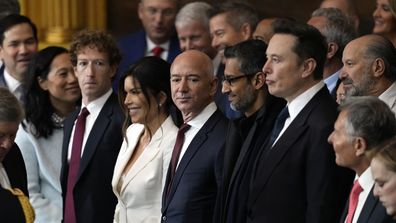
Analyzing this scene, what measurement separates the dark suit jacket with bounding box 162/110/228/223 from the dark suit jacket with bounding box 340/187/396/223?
1247mm

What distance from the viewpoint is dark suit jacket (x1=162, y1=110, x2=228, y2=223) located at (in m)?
7.39

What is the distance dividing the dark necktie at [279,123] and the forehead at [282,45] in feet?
0.97

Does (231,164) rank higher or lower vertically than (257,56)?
lower

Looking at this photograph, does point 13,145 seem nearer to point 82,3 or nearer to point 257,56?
point 257,56

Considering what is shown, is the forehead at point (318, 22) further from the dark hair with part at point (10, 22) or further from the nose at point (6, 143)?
the nose at point (6, 143)

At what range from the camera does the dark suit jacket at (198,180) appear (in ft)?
24.2

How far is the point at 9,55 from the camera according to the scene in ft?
30.8

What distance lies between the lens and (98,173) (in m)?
8.23

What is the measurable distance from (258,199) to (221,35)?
2.56m

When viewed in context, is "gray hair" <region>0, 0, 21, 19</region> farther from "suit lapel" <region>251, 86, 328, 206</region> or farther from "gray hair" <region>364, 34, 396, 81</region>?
"suit lapel" <region>251, 86, 328, 206</region>

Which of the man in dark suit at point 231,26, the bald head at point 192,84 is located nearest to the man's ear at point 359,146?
the bald head at point 192,84

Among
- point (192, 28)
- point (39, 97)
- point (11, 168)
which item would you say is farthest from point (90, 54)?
point (11, 168)

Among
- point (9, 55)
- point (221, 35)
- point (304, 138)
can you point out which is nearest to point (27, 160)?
point (9, 55)

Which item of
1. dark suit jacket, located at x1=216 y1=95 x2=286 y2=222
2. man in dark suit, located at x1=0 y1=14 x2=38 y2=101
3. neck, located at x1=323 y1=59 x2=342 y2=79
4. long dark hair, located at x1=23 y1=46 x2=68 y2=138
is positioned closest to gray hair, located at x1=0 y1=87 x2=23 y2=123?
dark suit jacket, located at x1=216 y1=95 x2=286 y2=222
